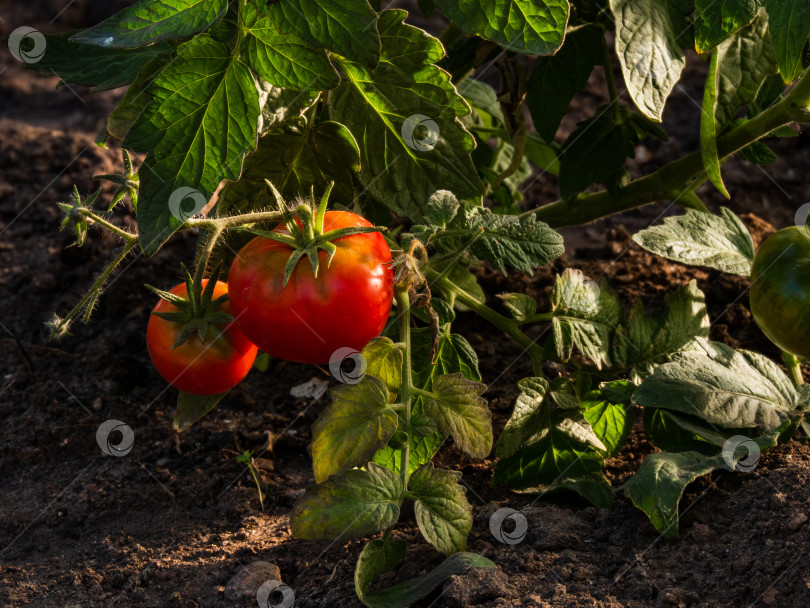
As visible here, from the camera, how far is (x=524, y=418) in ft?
4.05

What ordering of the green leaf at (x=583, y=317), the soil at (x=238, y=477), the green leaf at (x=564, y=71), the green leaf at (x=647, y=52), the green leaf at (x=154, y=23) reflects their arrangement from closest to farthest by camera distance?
1. the green leaf at (x=154, y=23)
2. the soil at (x=238, y=477)
3. the green leaf at (x=647, y=52)
4. the green leaf at (x=583, y=317)
5. the green leaf at (x=564, y=71)

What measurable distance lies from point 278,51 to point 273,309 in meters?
0.32

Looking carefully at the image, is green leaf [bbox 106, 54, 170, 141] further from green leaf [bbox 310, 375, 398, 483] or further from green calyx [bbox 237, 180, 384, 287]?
green leaf [bbox 310, 375, 398, 483]

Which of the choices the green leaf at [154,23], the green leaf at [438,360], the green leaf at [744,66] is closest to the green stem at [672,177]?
the green leaf at [744,66]

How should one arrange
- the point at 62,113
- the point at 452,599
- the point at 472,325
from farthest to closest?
the point at 62,113
the point at 472,325
the point at 452,599

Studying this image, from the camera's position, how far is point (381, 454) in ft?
3.99

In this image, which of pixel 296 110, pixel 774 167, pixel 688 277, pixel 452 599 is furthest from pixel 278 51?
pixel 774 167

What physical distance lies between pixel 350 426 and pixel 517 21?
0.54 metres

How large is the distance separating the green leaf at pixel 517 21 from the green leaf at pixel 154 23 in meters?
0.31

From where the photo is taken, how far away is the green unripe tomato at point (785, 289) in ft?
4.12

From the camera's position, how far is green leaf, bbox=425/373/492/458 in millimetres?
1084

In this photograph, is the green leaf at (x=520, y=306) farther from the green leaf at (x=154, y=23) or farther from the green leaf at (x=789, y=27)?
the green leaf at (x=154, y=23)

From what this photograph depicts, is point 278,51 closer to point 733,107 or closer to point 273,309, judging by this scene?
point 273,309

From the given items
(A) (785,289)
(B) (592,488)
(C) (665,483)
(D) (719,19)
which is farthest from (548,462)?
(D) (719,19)
